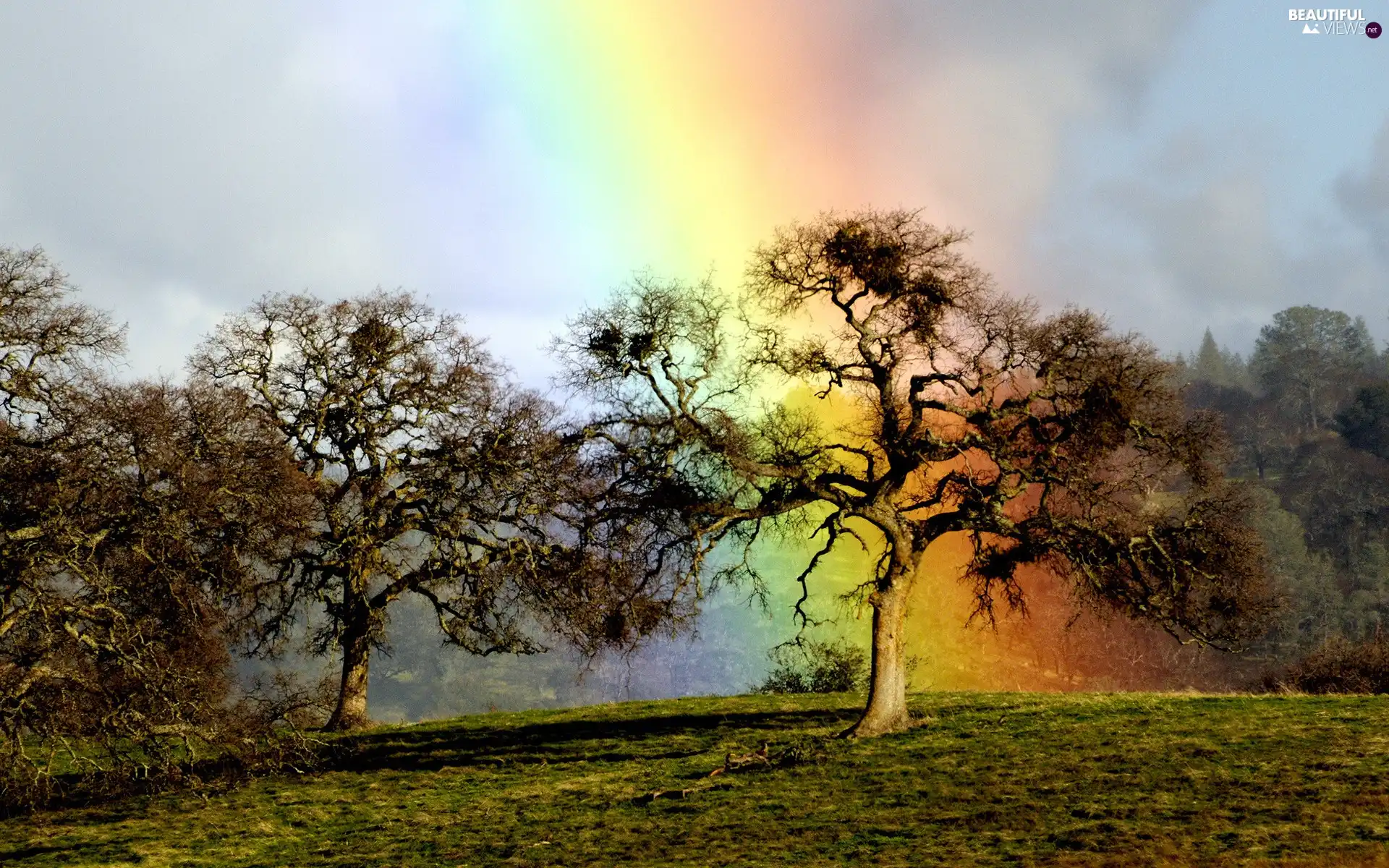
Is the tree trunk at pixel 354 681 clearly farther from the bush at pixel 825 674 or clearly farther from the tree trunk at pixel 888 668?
the tree trunk at pixel 888 668

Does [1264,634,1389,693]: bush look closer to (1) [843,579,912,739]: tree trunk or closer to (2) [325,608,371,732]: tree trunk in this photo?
(1) [843,579,912,739]: tree trunk

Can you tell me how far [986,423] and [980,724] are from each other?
752 centimetres

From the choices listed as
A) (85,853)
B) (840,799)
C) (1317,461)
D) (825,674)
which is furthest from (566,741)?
(1317,461)

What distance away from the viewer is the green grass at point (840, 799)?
17.5m

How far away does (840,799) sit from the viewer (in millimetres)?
21891

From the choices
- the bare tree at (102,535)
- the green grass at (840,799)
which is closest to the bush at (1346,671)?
the green grass at (840,799)

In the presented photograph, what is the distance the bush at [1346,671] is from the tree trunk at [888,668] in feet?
52.9

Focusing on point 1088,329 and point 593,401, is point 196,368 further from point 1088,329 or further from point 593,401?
point 1088,329

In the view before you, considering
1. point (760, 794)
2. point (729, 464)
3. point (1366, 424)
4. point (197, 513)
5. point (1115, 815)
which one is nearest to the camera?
point (1115, 815)

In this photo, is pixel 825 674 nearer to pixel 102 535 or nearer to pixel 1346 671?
pixel 1346 671

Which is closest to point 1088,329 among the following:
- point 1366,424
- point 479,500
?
point 479,500

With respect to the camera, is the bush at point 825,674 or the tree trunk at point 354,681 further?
the bush at point 825,674

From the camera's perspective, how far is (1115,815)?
1856cm

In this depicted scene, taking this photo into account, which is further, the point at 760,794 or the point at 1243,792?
the point at 760,794
